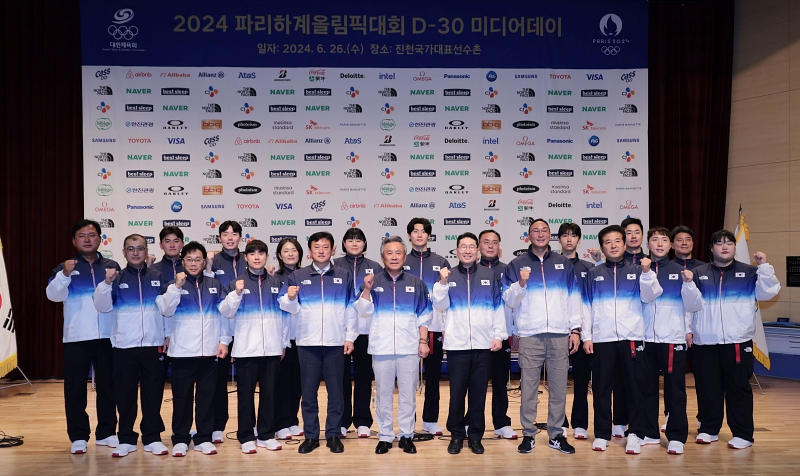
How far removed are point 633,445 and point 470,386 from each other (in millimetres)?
1317

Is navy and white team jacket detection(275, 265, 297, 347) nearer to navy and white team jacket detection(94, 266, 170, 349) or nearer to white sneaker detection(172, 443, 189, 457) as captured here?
navy and white team jacket detection(94, 266, 170, 349)

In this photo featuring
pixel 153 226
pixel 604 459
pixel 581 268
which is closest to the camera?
pixel 604 459

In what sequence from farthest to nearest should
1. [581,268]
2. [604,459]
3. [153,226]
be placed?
[153,226] < [581,268] < [604,459]

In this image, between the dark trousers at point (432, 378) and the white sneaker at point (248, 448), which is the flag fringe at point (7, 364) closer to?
the white sneaker at point (248, 448)

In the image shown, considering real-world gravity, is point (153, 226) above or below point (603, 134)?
below

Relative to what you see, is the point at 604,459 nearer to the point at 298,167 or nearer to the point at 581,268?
the point at 581,268

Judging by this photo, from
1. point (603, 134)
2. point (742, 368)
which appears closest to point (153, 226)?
point (603, 134)

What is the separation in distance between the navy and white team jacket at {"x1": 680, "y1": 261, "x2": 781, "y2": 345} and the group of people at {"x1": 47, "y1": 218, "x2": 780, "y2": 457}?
1cm

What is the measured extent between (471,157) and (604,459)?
15.1ft

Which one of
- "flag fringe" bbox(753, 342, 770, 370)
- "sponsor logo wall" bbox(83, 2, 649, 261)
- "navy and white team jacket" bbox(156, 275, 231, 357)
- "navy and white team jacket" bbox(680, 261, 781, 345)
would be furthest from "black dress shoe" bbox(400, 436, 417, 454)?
"flag fringe" bbox(753, 342, 770, 370)

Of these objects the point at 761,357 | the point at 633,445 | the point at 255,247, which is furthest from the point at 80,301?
the point at 761,357

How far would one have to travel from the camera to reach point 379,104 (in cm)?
880

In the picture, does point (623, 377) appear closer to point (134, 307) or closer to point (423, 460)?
point (423, 460)

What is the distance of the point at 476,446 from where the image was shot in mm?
5309
